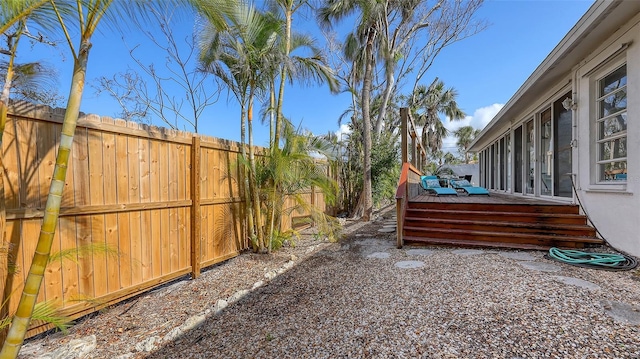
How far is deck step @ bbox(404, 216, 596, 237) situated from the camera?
4.26 m

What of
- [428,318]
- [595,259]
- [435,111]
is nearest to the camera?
[428,318]

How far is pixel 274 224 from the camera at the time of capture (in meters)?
4.91

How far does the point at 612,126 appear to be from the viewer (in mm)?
3928

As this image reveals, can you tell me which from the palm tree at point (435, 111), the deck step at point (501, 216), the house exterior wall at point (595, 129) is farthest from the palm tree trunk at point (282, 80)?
the palm tree at point (435, 111)

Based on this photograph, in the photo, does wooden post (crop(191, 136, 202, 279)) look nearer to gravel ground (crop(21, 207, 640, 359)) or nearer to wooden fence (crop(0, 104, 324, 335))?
wooden fence (crop(0, 104, 324, 335))

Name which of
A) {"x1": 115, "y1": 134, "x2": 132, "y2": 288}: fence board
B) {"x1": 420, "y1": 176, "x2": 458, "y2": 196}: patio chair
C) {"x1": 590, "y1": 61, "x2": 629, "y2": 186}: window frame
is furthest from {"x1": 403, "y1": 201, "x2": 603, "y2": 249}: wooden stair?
{"x1": 115, "y1": 134, "x2": 132, "y2": 288}: fence board

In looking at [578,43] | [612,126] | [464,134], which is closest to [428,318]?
[612,126]

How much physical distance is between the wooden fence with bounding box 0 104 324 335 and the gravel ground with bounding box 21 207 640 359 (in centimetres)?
33

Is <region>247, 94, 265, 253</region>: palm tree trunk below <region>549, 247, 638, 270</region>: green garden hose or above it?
above

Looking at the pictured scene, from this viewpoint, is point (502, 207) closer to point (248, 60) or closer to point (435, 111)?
point (248, 60)

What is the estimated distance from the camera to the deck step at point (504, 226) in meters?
4.26

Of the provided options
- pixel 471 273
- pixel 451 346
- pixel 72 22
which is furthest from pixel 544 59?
pixel 72 22

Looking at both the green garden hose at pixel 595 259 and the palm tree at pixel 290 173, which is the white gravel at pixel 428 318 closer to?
the green garden hose at pixel 595 259

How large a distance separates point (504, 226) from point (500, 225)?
62 mm
